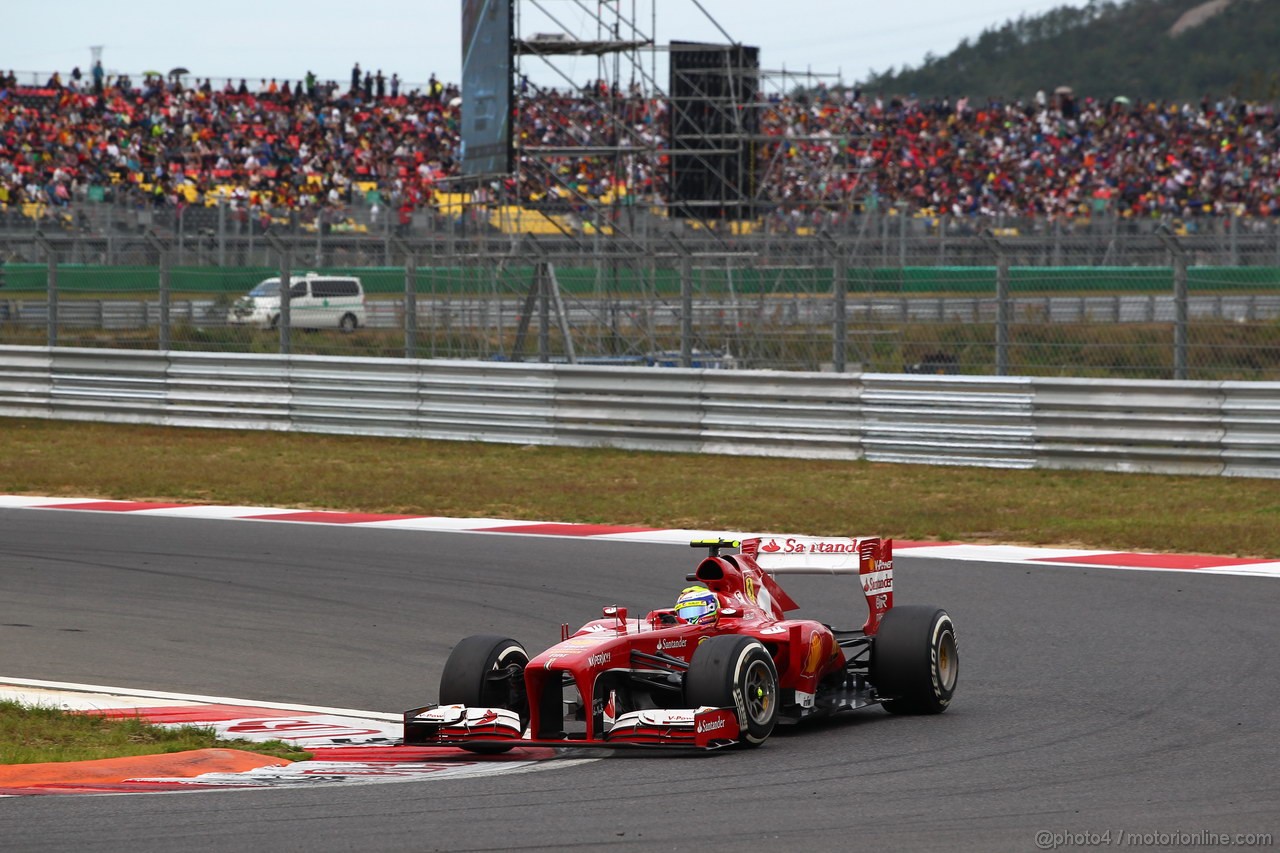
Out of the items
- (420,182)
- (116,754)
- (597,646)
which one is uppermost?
(420,182)

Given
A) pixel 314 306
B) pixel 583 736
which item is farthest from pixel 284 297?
pixel 583 736

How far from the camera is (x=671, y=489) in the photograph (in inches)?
582

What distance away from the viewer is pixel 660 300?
726 inches

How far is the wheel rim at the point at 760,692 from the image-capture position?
6242 millimetres

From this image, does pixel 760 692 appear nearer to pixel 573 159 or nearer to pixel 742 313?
pixel 742 313

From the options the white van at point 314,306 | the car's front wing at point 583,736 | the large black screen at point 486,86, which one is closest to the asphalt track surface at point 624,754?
the car's front wing at point 583,736

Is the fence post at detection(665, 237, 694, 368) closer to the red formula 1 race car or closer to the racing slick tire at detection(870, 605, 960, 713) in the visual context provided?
the red formula 1 race car

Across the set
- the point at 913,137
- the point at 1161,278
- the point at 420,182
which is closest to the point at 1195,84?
the point at 913,137

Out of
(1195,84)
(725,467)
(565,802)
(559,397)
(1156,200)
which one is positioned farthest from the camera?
(1195,84)

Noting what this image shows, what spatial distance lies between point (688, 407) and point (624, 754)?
1081cm

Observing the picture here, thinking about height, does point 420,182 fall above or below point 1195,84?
below

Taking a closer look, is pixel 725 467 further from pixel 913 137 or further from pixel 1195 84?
pixel 1195 84

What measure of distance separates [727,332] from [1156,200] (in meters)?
31.1

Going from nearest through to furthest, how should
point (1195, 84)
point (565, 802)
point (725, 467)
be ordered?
point (565, 802) → point (725, 467) → point (1195, 84)
